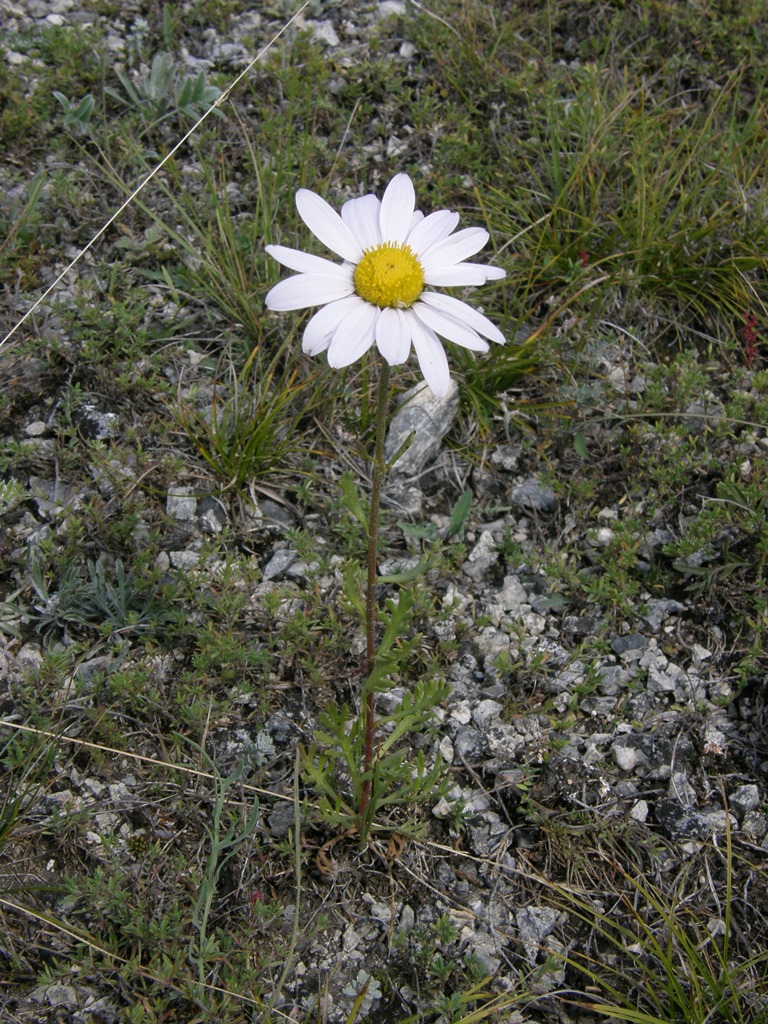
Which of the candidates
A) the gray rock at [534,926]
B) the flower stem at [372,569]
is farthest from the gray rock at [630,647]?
the flower stem at [372,569]

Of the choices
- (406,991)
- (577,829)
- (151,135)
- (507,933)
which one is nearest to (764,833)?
(577,829)

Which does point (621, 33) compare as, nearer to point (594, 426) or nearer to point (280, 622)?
point (594, 426)

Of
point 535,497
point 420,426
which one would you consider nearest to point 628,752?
point 535,497

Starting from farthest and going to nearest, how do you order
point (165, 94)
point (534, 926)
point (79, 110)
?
point (165, 94) → point (79, 110) → point (534, 926)

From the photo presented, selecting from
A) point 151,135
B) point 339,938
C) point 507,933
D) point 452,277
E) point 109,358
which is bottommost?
point 507,933

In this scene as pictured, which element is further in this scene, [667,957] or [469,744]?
[469,744]

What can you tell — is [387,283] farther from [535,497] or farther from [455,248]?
[535,497]
